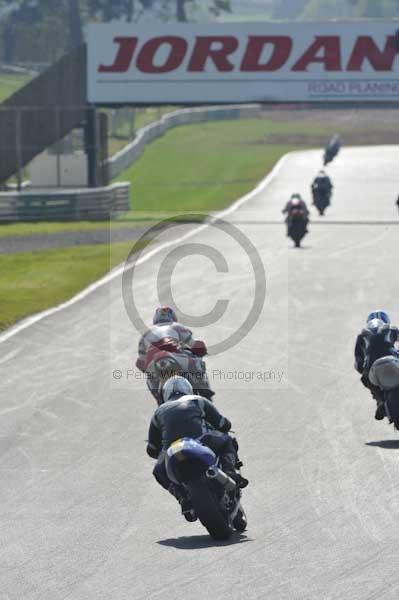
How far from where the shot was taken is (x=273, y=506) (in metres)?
11.8

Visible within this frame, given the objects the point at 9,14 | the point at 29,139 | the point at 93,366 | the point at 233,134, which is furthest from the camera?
the point at 9,14

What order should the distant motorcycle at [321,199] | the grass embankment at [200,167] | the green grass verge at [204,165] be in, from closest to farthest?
the distant motorcycle at [321,199] → the grass embankment at [200,167] → the green grass verge at [204,165]

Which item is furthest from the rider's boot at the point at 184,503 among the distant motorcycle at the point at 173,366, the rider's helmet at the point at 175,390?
the distant motorcycle at the point at 173,366

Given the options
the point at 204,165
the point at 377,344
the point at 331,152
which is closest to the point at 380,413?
the point at 377,344

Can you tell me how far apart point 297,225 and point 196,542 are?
2399 cm

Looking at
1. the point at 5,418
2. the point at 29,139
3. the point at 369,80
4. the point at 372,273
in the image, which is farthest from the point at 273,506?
the point at 29,139

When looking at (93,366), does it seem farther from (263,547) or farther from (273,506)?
(263,547)

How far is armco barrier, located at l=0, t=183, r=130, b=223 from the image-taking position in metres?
41.2

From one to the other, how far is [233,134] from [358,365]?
7816 cm

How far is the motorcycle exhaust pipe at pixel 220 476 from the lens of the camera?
10445 mm

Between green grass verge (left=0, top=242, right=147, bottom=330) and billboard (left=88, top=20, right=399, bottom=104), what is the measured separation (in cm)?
938

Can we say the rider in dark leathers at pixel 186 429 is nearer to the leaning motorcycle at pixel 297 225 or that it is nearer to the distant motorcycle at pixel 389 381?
the distant motorcycle at pixel 389 381

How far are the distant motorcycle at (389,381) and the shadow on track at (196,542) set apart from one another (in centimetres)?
436

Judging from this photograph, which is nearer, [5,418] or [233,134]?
[5,418]
